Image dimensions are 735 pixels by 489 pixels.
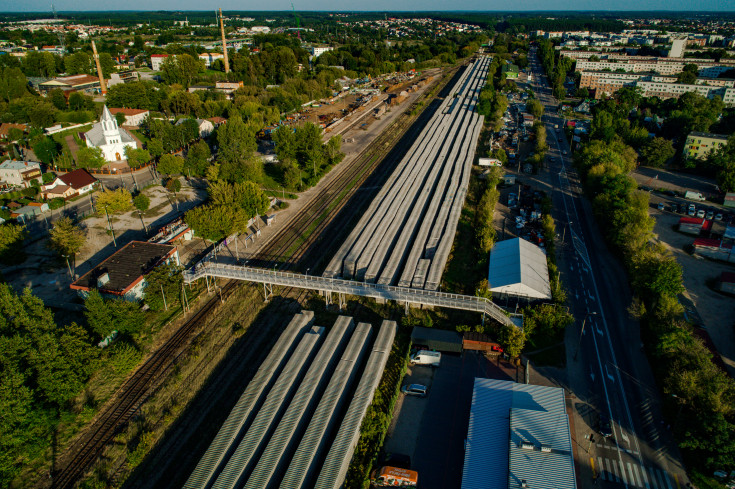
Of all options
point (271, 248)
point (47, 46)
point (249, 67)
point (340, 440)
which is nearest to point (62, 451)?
point (340, 440)

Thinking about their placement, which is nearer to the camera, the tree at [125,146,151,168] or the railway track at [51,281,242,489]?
the railway track at [51,281,242,489]

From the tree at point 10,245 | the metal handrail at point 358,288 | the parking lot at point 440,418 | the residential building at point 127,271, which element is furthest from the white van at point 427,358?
the tree at point 10,245

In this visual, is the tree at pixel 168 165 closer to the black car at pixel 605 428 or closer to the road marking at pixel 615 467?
the black car at pixel 605 428

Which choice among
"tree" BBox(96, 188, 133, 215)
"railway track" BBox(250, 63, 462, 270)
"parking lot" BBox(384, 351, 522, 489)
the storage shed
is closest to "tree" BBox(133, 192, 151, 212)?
"tree" BBox(96, 188, 133, 215)

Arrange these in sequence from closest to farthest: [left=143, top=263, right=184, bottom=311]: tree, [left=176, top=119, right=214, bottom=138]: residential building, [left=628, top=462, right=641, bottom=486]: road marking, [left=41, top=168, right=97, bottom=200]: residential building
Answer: [left=628, top=462, right=641, bottom=486]: road marking → [left=143, top=263, right=184, bottom=311]: tree → [left=41, top=168, right=97, bottom=200]: residential building → [left=176, top=119, right=214, bottom=138]: residential building

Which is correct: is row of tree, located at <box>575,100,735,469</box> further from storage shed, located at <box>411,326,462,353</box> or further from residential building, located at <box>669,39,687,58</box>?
residential building, located at <box>669,39,687,58</box>

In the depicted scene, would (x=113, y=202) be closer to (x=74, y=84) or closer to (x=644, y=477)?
(x=644, y=477)

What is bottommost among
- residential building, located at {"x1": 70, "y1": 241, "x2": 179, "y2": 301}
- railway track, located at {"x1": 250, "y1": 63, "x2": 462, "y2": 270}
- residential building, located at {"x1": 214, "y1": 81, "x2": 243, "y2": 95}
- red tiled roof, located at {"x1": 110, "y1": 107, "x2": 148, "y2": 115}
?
railway track, located at {"x1": 250, "y1": 63, "x2": 462, "y2": 270}
